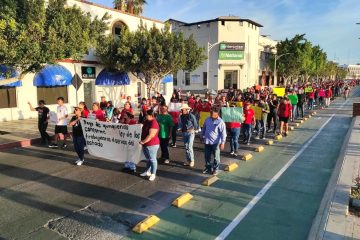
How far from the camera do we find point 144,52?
21.2 m

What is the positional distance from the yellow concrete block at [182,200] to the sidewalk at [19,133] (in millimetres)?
8643

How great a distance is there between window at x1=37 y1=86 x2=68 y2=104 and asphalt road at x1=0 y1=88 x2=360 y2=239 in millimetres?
9550

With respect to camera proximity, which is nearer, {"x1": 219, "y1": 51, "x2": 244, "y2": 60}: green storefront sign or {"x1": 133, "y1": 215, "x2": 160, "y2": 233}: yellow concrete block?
{"x1": 133, "y1": 215, "x2": 160, "y2": 233}: yellow concrete block

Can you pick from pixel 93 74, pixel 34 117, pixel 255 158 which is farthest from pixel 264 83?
pixel 255 158

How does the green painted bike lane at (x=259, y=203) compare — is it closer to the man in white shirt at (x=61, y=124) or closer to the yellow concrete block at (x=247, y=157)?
the yellow concrete block at (x=247, y=157)

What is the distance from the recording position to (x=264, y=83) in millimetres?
60938

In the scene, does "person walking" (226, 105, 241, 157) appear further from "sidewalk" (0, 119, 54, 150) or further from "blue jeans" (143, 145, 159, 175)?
"sidewalk" (0, 119, 54, 150)

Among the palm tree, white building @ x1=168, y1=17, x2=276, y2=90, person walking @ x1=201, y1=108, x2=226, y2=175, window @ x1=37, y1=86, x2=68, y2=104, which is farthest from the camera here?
white building @ x1=168, y1=17, x2=276, y2=90

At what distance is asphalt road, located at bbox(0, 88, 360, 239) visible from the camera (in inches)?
221

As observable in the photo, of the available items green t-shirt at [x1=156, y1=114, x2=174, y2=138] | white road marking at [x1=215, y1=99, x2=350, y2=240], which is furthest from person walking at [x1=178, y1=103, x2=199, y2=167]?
white road marking at [x1=215, y1=99, x2=350, y2=240]

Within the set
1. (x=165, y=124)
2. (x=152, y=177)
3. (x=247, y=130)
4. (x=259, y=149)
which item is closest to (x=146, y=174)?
(x=152, y=177)

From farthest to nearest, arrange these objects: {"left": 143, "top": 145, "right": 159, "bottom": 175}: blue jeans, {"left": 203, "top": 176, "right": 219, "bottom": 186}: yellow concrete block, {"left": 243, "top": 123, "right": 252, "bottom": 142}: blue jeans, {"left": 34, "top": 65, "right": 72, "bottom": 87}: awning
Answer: {"left": 34, "top": 65, "right": 72, "bottom": 87}: awning
{"left": 243, "top": 123, "right": 252, "bottom": 142}: blue jeans
{"left": 143, "top": 145, "right": 159, "bottom": 175}: blue jeans
{"left": 203, "top": 176, "right": 219, "bottom": 186}: yellow concrete block

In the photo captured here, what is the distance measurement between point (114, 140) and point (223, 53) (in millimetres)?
40708

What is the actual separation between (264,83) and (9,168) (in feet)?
183
